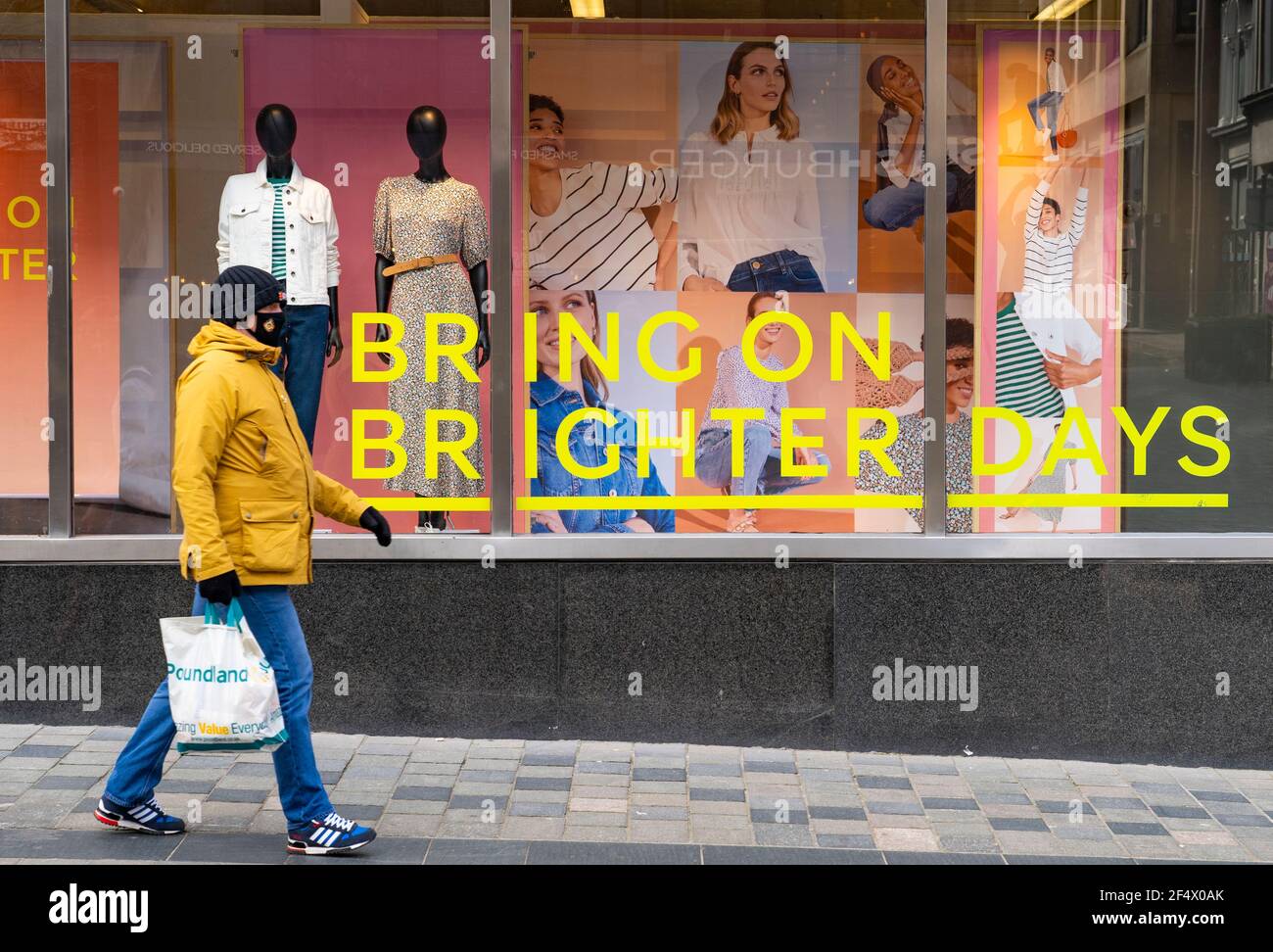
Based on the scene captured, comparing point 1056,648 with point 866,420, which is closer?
point 1056,648

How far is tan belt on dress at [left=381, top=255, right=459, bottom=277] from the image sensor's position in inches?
291

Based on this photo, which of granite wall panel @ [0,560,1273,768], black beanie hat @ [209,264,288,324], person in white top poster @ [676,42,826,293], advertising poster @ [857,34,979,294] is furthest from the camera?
person in white top poster @ [676,42,826,293]

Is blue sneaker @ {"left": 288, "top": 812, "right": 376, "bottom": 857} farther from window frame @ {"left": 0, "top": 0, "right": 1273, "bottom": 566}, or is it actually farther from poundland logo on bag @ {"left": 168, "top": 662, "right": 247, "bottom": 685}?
window frame @ {"left": 0, "top": 0, "right": 1273, "bottom": 566}

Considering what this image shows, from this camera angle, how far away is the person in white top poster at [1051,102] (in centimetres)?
748

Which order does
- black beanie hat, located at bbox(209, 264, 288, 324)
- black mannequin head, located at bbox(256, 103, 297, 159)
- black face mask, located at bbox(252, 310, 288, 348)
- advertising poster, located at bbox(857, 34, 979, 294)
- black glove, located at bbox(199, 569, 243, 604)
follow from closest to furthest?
black glove, located at bbox(199, 569, 243, 604), black beanie hat, located at bbox(209, 264, 288, 324), black face mask, located at bbox(252, 310, 288, 348), advertising poster, located at bbox(857, 34, 979, 294), black mannequin head, located at bbox(256, 103, 297, 159)

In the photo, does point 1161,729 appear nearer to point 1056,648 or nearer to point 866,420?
point 1056,648

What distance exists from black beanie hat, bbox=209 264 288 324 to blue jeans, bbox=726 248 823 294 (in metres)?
2.84

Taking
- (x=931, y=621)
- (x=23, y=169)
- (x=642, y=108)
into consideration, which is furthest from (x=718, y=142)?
(x=23, y=169)

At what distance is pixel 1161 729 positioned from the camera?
695cm

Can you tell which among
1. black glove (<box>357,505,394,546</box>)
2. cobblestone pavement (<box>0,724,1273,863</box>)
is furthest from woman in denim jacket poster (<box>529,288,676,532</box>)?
black glove (<box>357,505,394,546</box>)

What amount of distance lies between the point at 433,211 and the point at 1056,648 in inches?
141

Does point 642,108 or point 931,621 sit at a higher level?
point 642,108

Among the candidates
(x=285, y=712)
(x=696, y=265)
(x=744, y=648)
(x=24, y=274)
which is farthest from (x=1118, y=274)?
(x=24, y=274)
